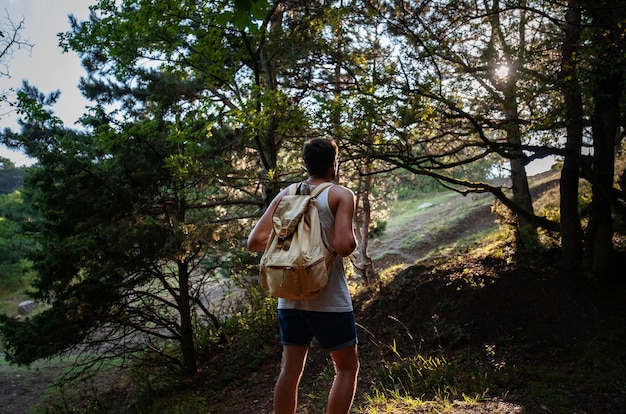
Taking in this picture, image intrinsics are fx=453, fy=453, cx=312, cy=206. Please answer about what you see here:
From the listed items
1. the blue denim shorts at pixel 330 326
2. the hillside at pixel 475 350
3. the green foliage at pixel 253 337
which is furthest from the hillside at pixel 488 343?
the blue denim shorts at pixel 330 326

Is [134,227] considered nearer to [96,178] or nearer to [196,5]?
[96,178]

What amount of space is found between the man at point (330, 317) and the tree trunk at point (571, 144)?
325cm

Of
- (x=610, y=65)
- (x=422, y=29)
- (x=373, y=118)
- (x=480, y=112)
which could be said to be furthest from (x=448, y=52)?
(x=610, y=65)

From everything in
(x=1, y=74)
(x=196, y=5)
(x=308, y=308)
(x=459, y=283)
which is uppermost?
(x=196, y=5)

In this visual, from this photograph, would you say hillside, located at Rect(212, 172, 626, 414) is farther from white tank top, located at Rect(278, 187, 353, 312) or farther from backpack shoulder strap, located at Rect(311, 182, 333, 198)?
Answer: backpack shoulder strap, located at Rect(311, 182, 333, 198)

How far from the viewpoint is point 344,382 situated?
2.56 meters

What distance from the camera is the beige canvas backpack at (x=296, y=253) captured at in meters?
2.40

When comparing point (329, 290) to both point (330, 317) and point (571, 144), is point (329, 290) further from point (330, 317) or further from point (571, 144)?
point (571, 144)

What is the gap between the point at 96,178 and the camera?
23.2ft

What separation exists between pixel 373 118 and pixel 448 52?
4.78 ft

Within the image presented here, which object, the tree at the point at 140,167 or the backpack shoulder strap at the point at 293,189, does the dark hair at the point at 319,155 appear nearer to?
the backpack shoulder strap at the point at 293,189

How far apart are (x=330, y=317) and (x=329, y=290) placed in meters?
0.15

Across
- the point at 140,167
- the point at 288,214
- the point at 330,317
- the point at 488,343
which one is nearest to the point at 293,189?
the point at 288,214

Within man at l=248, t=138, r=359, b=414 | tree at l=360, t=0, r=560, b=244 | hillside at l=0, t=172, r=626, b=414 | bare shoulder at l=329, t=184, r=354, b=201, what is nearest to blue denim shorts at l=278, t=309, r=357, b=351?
man at l=248, t=138, r=359, b=414
